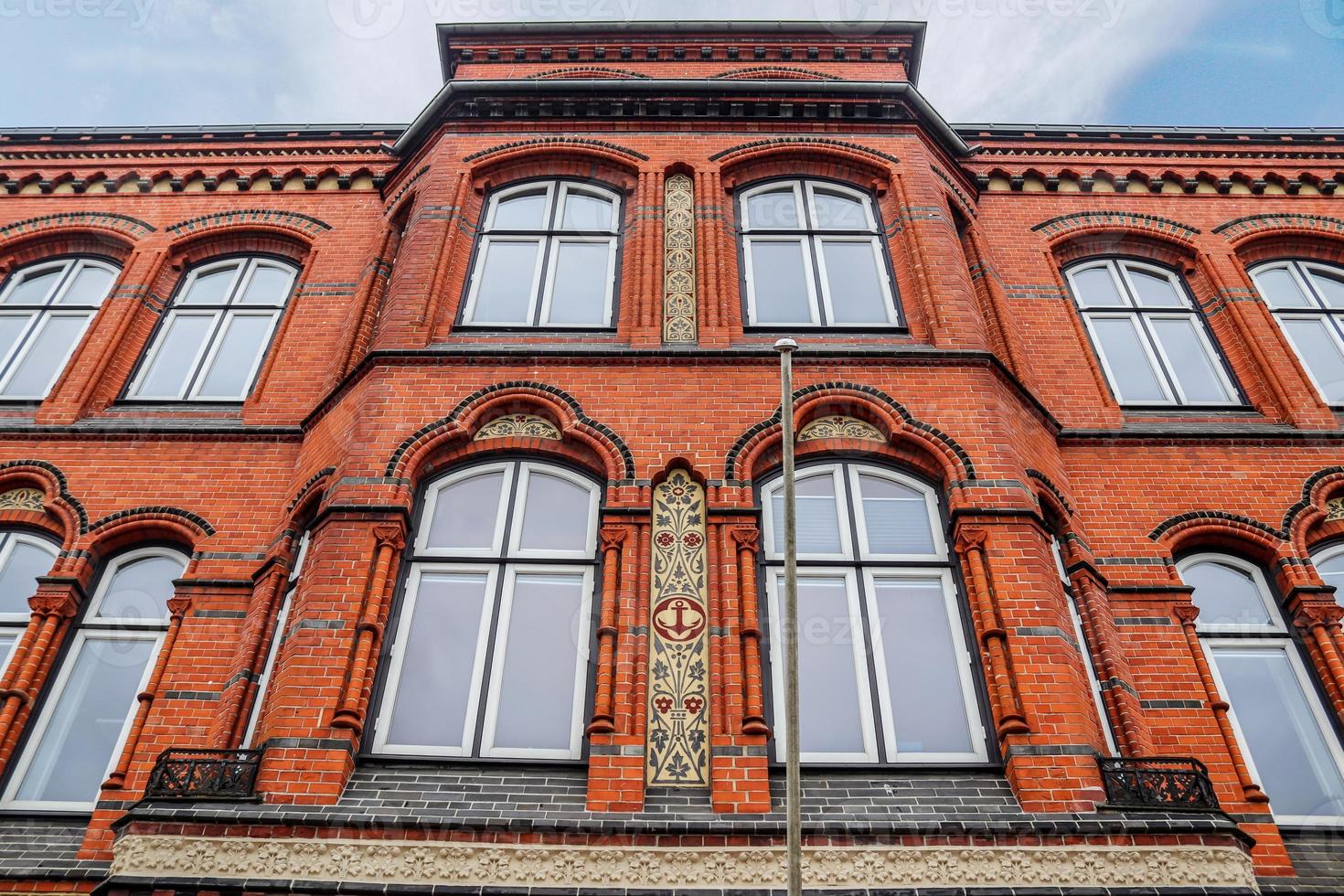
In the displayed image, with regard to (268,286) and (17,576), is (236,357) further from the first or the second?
(17,576)

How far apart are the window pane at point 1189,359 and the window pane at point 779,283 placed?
397cm

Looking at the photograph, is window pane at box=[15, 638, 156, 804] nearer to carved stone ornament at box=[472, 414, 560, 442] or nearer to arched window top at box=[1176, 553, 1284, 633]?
carved stone ornament at box=[472, 414, 560, 442]

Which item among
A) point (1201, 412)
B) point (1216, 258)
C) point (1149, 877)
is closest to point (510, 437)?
point (1149, 877)

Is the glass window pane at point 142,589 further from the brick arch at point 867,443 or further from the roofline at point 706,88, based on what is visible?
the roofline at point 706,88

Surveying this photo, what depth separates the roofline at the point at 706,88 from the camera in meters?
11.8

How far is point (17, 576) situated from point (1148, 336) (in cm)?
1111

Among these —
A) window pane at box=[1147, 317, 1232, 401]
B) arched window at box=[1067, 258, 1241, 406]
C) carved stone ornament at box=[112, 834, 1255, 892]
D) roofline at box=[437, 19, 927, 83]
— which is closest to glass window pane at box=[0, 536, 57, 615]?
carved stone ornament at box=[112, 834, 1255, 892]

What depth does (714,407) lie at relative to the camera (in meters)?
8.87

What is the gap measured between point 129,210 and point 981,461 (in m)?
10.2

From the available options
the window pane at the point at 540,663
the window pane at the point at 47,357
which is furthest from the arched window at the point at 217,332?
the window pane at the point at 540,663

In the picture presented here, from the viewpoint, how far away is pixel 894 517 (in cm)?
843

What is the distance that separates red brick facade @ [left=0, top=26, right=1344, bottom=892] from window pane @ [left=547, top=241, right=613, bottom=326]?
27 centimetres

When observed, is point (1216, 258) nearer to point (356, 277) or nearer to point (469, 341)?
point (469, 341)

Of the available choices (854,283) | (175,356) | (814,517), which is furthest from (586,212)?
(814,517)
